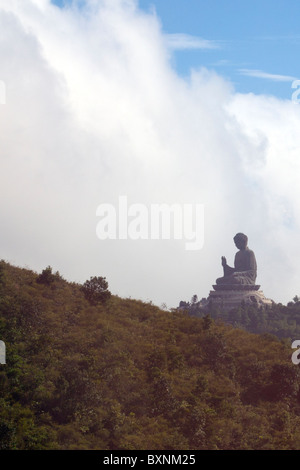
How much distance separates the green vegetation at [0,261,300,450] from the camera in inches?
1182

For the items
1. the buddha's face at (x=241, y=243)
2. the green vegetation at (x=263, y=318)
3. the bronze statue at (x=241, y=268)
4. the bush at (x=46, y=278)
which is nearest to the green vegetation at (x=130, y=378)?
the bush at (x=46, y=278)

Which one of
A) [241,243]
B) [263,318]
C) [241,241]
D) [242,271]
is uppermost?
[241,241]

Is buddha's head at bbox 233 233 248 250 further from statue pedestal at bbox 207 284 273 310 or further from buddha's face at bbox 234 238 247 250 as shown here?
statue pedestal at bbox 207 284 273 310

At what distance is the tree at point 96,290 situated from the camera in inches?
1666

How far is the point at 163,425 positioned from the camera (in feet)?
102

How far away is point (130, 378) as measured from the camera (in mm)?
34000

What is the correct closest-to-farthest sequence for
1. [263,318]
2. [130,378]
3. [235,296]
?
1. [130,378]
2. [263,318]
3. [235,296]

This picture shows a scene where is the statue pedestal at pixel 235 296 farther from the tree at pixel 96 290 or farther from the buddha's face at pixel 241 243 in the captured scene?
the tree at pixel 96 290

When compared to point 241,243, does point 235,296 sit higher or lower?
lower

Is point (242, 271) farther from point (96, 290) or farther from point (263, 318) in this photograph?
point (96, 290)

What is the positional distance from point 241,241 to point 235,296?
11.0 m
